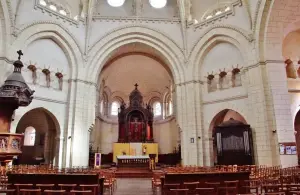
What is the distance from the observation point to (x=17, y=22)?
16.4m

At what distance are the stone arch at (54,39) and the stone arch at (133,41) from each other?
3.98ft

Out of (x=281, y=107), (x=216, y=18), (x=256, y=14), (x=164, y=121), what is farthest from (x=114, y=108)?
(x=281, y=107)

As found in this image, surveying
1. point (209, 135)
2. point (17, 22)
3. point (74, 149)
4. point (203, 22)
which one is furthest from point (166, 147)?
point (17, 22)

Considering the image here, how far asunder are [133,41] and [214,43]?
6.99 m

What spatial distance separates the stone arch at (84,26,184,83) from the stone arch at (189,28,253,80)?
1.13 m

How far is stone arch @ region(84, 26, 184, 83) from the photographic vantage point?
66.3ft

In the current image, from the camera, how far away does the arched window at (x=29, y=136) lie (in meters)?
22.5

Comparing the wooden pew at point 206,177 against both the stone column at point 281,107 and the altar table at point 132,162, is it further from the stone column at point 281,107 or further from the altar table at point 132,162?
the altar table at point 132,162

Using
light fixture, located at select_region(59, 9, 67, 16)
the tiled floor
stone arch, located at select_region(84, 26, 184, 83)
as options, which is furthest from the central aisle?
light fixture, located at select_region(59, 9, 67, 16)

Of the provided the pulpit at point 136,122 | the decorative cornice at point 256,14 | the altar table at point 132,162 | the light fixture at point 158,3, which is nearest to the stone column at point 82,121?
the altar table at point 132,162

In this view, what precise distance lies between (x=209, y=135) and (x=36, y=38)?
15.0 metres

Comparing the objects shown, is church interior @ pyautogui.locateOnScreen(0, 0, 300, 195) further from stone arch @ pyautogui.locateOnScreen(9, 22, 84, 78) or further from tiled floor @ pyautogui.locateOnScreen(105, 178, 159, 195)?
tiled floor @ pyautogui.locateOnScreen(105, 178, 159, 195)

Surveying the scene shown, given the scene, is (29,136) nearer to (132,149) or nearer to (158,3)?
(132,149)

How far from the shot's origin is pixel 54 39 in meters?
18.7
